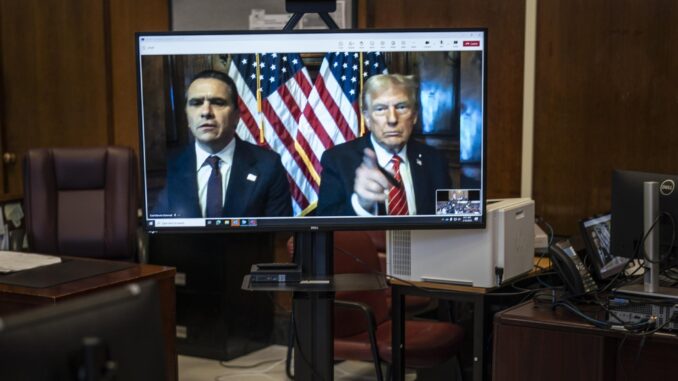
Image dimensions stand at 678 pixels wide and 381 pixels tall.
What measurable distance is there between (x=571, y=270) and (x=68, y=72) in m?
3.56

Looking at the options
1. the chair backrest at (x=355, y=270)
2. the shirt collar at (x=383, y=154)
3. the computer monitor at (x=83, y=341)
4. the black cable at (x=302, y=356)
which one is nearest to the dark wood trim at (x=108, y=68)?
the chair backrest at (x=355, y=270)

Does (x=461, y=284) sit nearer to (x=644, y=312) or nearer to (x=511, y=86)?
(x=644, y=312)

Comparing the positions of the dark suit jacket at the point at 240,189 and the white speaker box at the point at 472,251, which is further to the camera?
the white speaker box at the point at 472,251

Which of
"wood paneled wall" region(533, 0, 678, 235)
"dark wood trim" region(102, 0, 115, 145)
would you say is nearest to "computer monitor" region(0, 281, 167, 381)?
"wood paneled wall" region(533, 0, 678, 235)

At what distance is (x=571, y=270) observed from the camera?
111 inches

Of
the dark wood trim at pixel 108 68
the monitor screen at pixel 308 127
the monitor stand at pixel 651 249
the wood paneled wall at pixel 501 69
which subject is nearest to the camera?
the monitor screen at pixel 308 127

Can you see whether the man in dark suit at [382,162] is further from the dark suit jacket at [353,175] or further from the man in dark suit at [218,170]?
the man in dark suit at [218,170]

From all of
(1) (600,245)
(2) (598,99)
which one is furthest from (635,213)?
(2) (598,99)

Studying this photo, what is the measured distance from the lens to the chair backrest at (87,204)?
392 cm

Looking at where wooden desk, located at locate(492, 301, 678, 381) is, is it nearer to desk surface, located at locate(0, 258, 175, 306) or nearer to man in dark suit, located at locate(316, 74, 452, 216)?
man in dark suit, located at locate(316, 74, 452, 216)

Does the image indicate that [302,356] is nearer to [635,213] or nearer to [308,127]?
[308,127]

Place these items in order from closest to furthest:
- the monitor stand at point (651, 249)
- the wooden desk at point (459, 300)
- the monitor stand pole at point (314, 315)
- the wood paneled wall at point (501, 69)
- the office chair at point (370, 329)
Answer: the monitor stand pole at point (314, 315), the monitor stand at point (651, 249), the wooden desk at point (459, 300), the office chair at point (370, 329), the wood paneled wall at point (501, 69)

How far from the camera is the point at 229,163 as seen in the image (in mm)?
2414

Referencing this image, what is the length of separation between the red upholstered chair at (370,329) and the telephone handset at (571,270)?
28.7 inches
